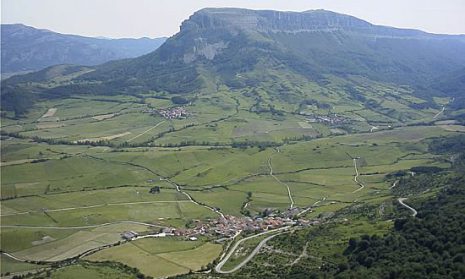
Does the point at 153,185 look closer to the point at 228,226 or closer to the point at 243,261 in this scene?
the point at 228,226

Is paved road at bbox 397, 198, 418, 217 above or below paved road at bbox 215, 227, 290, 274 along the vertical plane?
above

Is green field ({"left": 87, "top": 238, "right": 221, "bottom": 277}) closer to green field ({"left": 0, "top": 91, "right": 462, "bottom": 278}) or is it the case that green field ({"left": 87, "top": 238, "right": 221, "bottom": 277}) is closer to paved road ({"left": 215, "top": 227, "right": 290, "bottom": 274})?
green field ({"left": 0, "top": 91, "right": 462, "bottom": 278})

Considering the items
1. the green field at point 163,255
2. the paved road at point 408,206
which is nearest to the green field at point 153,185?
the green field at point 163,255

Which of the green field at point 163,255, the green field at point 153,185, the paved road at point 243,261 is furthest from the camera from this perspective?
the green field at point 153,185

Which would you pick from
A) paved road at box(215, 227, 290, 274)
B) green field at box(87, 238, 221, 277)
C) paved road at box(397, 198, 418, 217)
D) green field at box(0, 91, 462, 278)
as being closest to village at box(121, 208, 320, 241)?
green field at box(0, 91, 462, 278)

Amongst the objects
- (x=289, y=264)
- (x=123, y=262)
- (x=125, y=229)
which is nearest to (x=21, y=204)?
(x=125, y=229)

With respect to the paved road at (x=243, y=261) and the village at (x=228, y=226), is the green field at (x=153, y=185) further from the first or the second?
A: the village at (x=228, y=226)

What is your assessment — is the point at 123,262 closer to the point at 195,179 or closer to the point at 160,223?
the point at 160,223

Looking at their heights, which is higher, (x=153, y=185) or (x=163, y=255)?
(x=163, y=255)

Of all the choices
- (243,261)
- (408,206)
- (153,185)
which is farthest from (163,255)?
(153,185)

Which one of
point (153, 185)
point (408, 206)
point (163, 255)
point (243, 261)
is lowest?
point (153, 185)

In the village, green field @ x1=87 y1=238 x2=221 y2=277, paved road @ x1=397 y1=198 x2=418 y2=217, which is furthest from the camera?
the village
